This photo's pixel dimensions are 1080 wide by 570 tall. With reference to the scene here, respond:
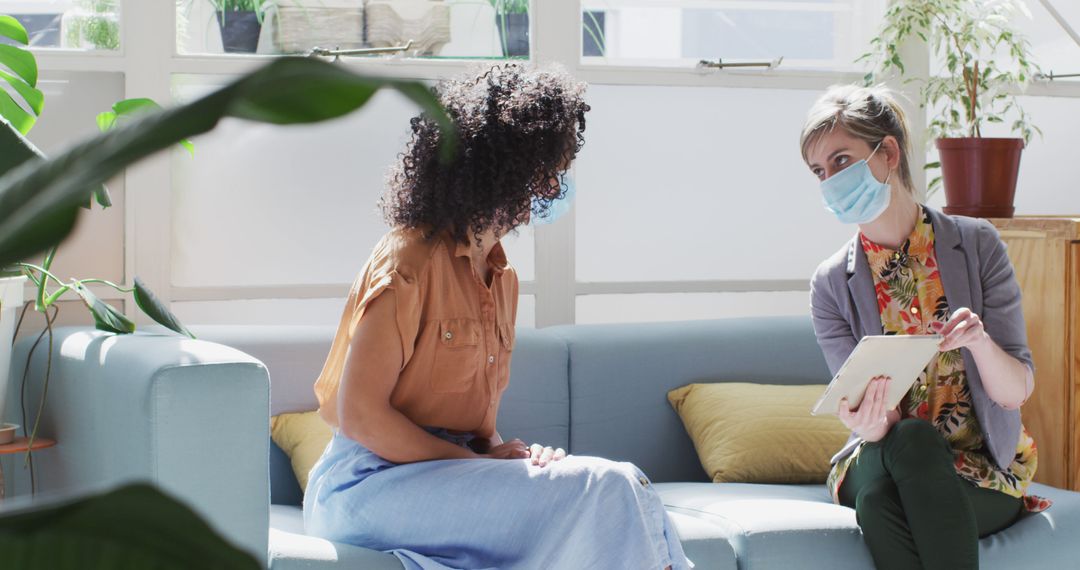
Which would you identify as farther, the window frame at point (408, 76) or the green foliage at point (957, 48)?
the green foliage at point (957, 48)

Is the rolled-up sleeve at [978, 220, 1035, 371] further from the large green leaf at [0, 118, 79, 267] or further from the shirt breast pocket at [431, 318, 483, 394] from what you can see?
the large green leaf at [0, 118, 79, 267]

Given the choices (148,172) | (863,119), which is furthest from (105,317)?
(863,119)

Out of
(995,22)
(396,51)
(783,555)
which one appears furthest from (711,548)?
(995,22)

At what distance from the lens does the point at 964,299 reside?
2396mm

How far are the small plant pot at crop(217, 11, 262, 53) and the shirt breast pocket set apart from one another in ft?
4.58

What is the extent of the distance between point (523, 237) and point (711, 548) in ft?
4.29

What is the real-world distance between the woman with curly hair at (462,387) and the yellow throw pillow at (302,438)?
1.20ft

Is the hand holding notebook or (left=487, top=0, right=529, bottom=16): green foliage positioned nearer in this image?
the hand holding notebook

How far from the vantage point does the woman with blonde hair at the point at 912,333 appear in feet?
7.25

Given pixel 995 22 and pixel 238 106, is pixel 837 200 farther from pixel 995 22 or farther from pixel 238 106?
pixel 238 106

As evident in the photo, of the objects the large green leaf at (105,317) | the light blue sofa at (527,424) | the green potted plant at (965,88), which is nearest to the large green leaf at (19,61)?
the large green leaf at (105,317)

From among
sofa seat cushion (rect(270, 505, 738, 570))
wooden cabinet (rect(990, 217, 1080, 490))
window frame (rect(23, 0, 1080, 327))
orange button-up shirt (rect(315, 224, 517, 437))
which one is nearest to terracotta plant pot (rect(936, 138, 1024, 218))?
wooden cabinet (rect(990, 217, 1080, 490))

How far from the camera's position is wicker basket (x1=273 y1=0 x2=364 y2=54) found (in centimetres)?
316

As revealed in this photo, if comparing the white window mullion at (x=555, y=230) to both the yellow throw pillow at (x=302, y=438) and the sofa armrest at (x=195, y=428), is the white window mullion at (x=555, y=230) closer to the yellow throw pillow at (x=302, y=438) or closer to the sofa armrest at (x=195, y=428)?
the yellow throw pillow at (x=302, y=438)
